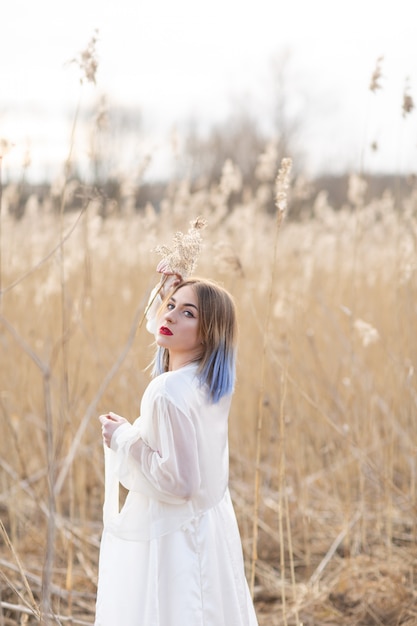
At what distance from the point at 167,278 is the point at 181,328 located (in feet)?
0.44

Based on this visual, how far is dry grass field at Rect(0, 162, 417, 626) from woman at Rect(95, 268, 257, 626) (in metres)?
0.11

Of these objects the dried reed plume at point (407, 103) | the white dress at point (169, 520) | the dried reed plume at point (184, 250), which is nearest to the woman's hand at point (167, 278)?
the dried reed plume at point (184, 250)

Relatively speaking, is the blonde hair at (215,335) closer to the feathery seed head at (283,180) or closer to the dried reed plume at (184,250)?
the dried reed plume at (184,250)

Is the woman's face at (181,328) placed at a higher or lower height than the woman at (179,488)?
higher

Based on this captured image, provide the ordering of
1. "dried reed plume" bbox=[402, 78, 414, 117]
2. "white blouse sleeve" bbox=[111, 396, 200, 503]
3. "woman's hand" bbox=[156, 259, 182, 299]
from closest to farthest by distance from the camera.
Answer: "white blouse sleeve" bbox=[111, 396, 200, 503] < "woman's hand" bbox=[156, 259, 182, 299] < "dried reed plume" bbox=[402, 78, 414, 117]

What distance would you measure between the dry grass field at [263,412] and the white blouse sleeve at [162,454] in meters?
0.13

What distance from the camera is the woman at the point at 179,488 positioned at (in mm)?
1450

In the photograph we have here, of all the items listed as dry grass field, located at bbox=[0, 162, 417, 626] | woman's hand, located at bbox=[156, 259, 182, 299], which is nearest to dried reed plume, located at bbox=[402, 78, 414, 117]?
dry grass field, located at bbox=[0, 162, 417, 626]

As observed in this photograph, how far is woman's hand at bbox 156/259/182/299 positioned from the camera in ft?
5.18

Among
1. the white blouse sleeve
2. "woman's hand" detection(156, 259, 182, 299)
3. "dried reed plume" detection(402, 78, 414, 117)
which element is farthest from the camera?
"dried reed plume" detection(402, 78, 414, 117)

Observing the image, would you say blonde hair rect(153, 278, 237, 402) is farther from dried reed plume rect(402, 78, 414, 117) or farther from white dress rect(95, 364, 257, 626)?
dried reed plume rect(402, 78, 414, 117)

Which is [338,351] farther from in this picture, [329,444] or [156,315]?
[156,315]

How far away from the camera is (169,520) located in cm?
Answer: 148

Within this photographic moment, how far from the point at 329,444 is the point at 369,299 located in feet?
4.01
